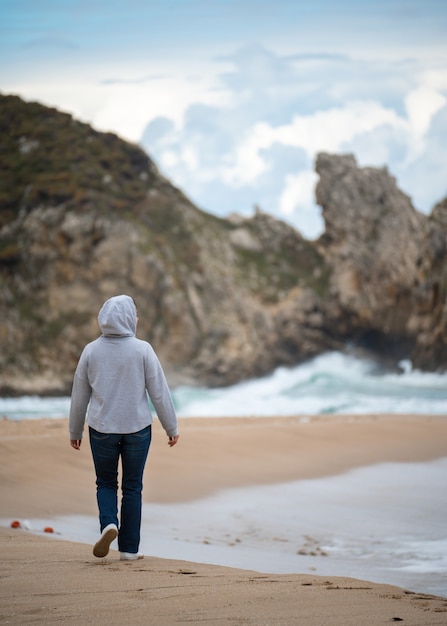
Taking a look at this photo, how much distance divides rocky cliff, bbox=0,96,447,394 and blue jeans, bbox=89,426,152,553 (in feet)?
106

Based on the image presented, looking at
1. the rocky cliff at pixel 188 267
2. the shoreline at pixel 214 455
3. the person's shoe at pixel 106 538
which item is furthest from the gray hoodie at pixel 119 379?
the rocky cliff at pixel 188 267

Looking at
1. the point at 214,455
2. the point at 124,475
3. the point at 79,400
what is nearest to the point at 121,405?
the point at 79,400

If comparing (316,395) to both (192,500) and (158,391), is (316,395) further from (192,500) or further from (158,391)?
(158,391)

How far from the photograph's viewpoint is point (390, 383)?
3812 centimetres

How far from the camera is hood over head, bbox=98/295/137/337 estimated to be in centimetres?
559

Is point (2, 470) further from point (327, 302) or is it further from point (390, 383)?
point (327, 302)

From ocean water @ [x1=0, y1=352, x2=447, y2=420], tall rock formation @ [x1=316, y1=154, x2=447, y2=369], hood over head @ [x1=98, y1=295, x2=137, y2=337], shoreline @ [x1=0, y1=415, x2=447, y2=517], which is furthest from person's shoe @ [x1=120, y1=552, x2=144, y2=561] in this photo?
tall rock formation @ [x1=316, y1=154, x2=447, y2=369]

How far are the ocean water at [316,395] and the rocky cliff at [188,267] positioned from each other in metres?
0.98

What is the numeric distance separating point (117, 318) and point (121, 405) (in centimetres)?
53

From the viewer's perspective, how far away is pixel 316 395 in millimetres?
33969

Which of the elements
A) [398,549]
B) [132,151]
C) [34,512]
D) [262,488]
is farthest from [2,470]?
[132,151]

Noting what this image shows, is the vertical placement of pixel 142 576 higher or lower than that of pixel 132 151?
lower

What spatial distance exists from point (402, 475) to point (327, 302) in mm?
34784

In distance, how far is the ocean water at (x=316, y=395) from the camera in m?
27.4
